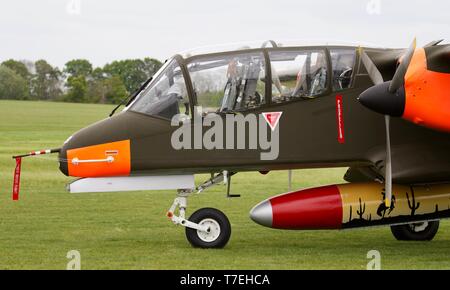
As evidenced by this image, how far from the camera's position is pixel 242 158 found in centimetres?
1497

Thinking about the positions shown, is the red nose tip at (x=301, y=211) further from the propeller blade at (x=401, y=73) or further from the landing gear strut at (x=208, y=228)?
the propeller blade at (x=401, y=73)

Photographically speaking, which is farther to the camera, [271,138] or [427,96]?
[271,138]

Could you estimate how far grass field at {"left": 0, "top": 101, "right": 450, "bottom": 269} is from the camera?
555 inches

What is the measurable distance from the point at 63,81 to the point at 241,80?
83981 mm

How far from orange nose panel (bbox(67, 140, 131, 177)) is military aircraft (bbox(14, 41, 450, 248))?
0.02m

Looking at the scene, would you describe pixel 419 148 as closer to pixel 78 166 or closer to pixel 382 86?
pixel 382 86

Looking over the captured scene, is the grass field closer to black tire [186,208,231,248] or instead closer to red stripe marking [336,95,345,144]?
black tire [186,208,231,248]

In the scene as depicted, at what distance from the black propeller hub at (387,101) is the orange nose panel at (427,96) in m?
0.09

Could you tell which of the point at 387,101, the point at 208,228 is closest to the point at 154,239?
the point at 208,228

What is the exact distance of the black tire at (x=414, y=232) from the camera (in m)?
17.1

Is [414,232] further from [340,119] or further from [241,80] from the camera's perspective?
[241,80]

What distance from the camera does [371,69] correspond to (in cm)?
1495

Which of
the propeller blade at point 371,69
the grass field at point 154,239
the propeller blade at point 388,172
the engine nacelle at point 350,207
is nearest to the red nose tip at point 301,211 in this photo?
the engine nacelle at point 350,207

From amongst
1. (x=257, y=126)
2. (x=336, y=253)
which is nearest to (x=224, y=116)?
(x=257, y=126)
